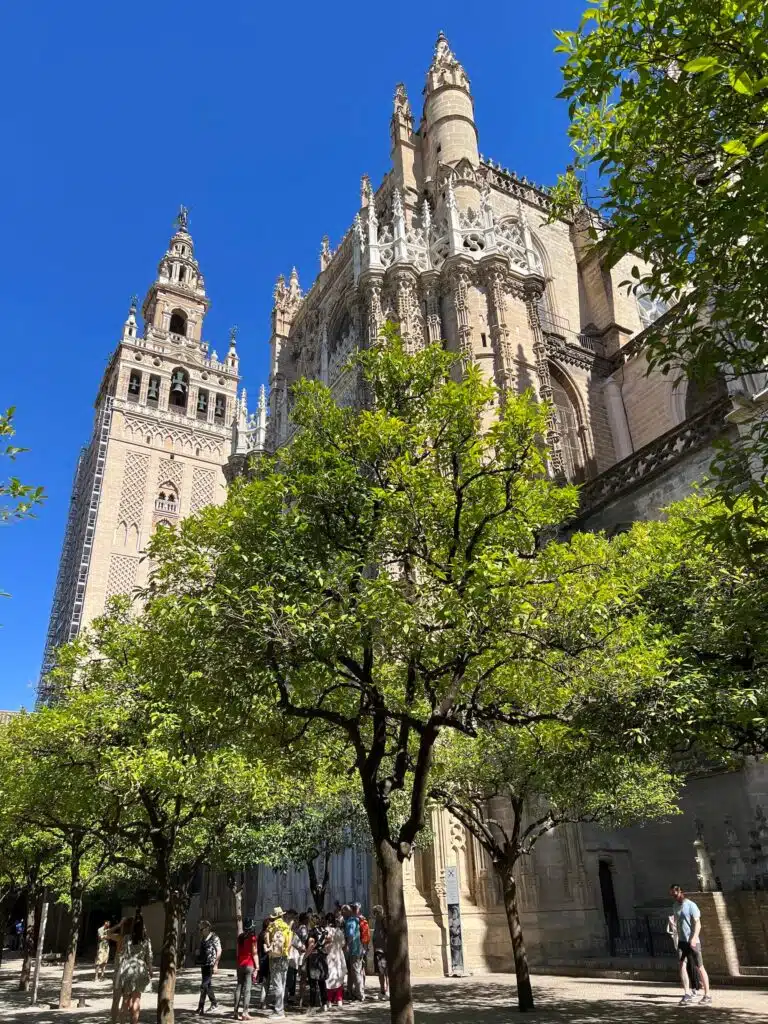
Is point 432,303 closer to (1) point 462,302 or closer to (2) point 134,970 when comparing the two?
(1) point 462,302

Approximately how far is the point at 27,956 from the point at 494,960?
17708 millimetres

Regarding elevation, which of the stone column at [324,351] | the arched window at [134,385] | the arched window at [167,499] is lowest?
the stone column at [324,351]

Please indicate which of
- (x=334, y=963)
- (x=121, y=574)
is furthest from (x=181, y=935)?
(x=121, y=574)

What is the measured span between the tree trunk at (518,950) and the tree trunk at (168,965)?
5185 millimetres

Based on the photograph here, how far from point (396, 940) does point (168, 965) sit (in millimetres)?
6050

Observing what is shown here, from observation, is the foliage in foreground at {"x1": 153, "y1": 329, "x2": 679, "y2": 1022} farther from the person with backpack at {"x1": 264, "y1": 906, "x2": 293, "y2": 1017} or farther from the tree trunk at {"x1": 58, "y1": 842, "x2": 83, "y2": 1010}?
the tree trunk at {"x1": 58, "y1": 842, "x2": 83, "y2": 1010}

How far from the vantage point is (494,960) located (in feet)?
62.4

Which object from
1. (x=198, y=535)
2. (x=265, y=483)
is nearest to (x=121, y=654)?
(x=198, y=535)

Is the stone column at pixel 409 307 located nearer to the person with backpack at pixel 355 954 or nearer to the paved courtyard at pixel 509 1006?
the person with backpack at pixel 355 954

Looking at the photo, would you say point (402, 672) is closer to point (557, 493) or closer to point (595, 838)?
point (557, 493)

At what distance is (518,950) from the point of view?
41.3 feet

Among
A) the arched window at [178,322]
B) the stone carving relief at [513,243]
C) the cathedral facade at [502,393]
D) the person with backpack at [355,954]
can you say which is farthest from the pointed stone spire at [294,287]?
the person with backpack at [355,954]

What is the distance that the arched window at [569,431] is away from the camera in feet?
94.8

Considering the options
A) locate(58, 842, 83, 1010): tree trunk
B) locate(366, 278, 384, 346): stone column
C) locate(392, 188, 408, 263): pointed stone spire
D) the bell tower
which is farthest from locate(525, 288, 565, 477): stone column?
the bell tower
